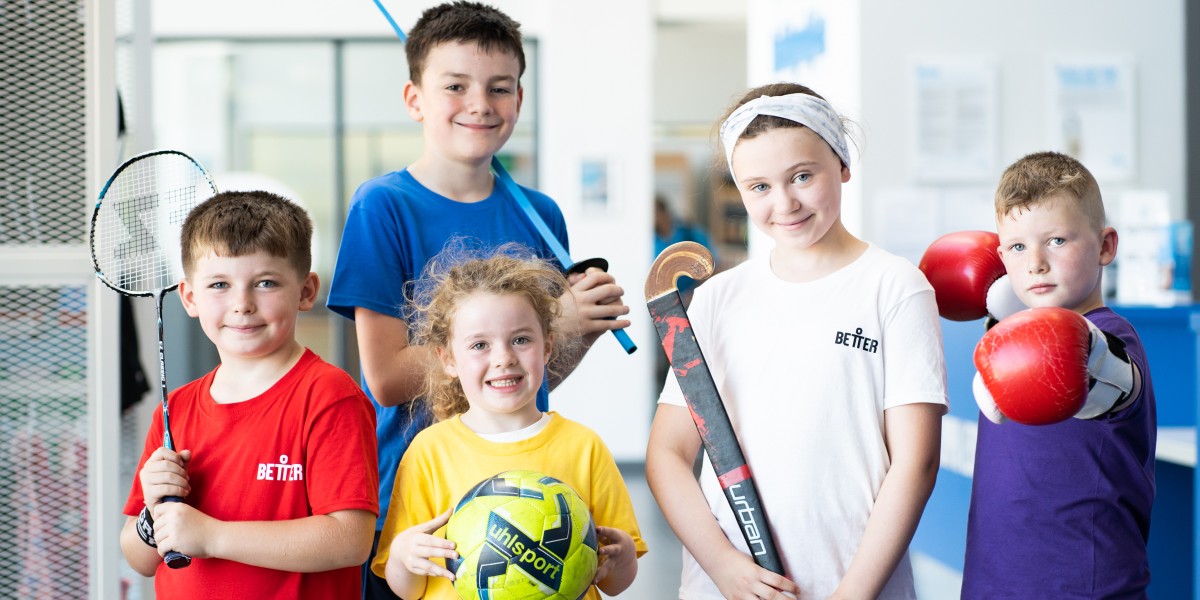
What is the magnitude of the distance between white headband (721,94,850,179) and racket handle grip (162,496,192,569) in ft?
3.20

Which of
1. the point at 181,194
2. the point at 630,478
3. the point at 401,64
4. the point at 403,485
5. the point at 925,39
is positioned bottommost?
the point at 630,478

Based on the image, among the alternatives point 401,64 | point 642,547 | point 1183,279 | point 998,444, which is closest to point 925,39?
point 1183,279

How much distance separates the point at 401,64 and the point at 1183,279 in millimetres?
5335

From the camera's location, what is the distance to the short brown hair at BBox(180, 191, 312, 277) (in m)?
1.62

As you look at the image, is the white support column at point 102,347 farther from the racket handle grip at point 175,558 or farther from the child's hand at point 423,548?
the child's hand at point 423,548

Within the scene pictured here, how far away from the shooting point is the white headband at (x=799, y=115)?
164 cm

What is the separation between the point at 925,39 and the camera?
471cm

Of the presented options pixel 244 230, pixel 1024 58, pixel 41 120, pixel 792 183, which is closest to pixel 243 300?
pixel 244 230

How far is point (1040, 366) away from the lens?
1.45 m

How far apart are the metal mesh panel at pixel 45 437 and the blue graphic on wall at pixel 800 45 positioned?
12.0 feet

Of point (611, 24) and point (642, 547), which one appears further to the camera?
point (611, 24)

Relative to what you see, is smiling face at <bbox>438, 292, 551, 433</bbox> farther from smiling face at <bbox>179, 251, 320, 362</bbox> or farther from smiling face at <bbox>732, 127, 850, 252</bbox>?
smiling face at <bbox>732, 127, 850, 252</bbox>

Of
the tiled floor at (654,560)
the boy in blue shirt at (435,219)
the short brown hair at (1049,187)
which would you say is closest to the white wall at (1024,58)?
the tiled floor at (654,560)

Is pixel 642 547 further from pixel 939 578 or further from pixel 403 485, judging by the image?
pixel 939 578
